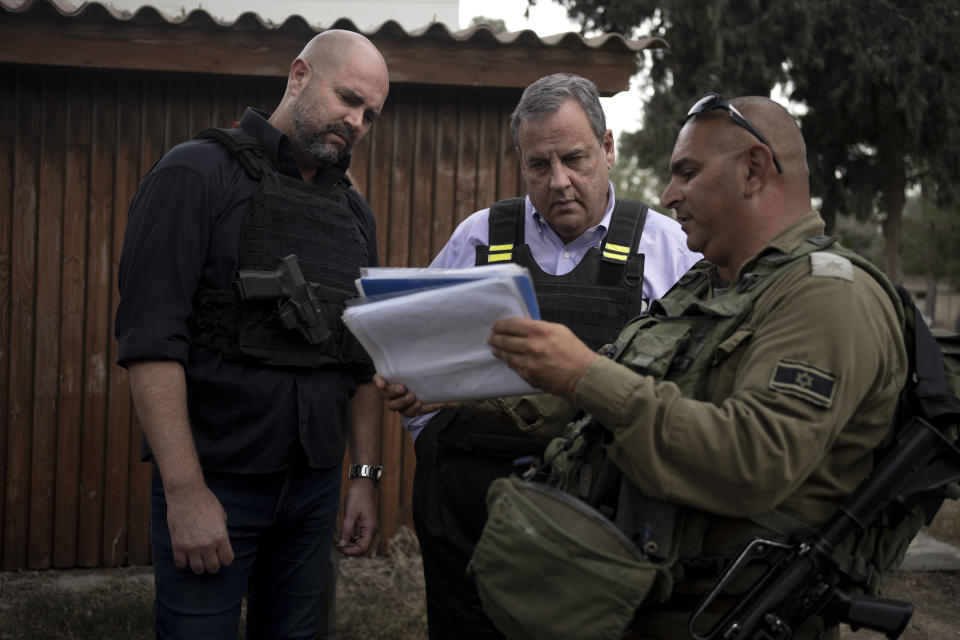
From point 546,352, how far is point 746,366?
0.38 m

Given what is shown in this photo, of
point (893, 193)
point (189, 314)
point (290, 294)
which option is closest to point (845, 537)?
point (290, 294)

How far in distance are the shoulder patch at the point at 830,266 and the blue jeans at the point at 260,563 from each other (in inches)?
59.7

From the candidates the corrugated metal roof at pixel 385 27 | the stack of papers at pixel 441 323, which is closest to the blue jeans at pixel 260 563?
the stack of papers at pixel 441 323

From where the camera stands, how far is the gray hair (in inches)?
101

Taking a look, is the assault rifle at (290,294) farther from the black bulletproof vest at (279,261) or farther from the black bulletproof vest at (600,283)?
the black bulletproof vest at (600,283)

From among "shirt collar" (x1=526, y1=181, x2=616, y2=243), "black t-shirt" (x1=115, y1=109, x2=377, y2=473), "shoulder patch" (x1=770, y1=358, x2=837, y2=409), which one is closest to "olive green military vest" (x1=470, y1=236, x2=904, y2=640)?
"shoulder patch" (x1=770, y1=358, x2=837, y2=409)

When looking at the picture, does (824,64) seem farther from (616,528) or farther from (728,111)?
(616,528)

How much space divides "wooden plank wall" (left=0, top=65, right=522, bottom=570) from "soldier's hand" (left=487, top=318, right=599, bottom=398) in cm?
382

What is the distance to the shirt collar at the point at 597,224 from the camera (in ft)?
8.84

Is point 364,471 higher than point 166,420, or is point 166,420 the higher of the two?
point 166,420

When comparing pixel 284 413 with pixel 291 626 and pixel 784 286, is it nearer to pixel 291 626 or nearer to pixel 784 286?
pixel 291 626

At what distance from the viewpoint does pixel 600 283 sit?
255 cm

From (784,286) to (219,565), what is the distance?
4.99 feet

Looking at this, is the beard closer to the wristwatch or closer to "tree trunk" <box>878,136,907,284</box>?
the wristwatch
